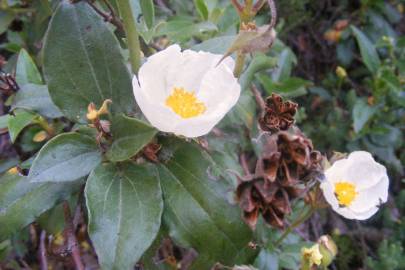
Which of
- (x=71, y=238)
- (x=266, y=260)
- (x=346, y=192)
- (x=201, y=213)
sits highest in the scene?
(x=201, y=213)

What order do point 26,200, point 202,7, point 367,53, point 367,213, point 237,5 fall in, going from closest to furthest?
1. point 237,5
2. point 26,200
3. point 367,213
4. point 202,7
5. point 367,53

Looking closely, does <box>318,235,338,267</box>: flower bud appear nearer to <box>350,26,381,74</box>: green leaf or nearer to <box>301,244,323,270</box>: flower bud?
<box>301,244,323,270</box>: flower bud

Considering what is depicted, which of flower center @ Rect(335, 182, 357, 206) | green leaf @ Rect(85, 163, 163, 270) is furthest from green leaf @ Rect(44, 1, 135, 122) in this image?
flower center @ Rect(335, 182, 357, 206)

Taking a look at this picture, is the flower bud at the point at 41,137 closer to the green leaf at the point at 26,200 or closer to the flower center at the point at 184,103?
the green leaf at the point at 26,200

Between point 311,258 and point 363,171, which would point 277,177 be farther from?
point 363,171

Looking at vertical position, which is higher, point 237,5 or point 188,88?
point 237,5

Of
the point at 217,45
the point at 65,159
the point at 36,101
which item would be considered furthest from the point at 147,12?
the point at 65,159

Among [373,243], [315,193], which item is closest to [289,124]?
[315,193]
